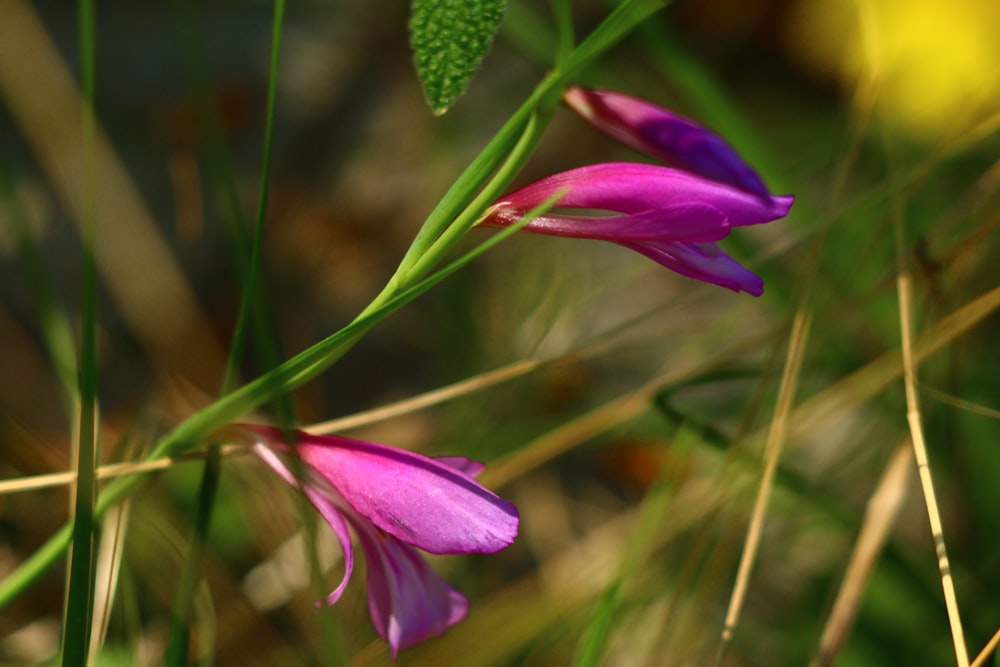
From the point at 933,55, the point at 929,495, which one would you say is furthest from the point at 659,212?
the point at 933,55

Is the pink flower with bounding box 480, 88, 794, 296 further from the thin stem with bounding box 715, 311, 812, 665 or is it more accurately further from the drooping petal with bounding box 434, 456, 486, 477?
the thin stem with bounding box 715, 311, 812, 665

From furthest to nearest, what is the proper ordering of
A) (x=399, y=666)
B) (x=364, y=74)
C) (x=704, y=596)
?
(x=364, y=74) < (x=399, y=666) < (x=704, y=596)

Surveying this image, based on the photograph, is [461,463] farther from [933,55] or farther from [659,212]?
[933,55]

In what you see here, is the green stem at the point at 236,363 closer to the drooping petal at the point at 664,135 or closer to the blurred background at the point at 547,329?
the blurred background at the point at 547,329

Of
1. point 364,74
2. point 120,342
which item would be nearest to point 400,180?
point 364,74

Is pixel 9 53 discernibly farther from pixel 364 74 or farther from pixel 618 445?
pixel 618 445
